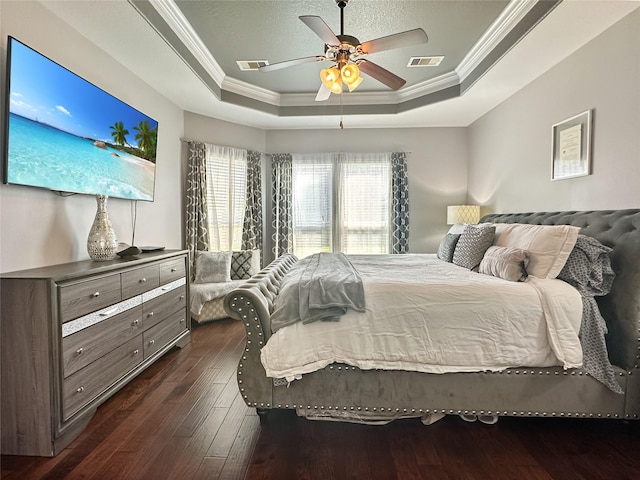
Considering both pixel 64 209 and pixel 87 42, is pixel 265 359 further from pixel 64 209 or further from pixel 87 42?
pixel 87 42

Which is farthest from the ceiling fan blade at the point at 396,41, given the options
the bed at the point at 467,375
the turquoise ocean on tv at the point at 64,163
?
the turquoise ocean on tv at the point at 64,163

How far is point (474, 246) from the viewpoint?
9.14 ft

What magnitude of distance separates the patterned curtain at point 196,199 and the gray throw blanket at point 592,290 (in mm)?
3989

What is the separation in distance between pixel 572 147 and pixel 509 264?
1504 mm

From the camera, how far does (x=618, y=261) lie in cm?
202

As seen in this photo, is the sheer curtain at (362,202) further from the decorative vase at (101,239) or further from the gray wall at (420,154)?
the decorative vase at (101,239)

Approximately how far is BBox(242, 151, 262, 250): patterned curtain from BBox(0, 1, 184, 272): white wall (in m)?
1.43

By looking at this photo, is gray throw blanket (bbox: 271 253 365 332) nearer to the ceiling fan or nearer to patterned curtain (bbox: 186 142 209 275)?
the ceiling fan

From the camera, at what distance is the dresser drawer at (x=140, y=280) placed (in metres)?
2.36

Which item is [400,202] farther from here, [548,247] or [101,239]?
[101,239]

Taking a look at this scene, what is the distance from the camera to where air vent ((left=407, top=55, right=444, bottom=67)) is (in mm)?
3637

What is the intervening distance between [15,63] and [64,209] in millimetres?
932

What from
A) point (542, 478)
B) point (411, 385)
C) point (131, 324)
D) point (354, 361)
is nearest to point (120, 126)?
point (131, 324)

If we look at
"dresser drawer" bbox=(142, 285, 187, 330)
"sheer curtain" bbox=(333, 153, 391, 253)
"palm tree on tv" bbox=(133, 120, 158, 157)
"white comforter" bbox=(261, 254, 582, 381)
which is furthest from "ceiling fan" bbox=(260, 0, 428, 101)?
"sheer curtain" bbox=(333, 153, 391, 253)
